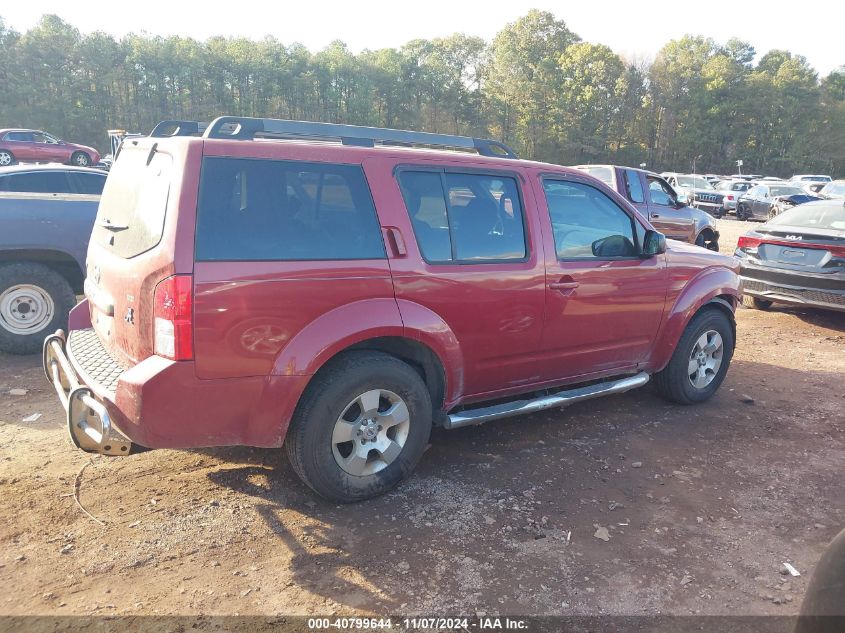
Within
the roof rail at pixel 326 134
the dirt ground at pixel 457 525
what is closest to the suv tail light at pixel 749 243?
the dirt ground at pixel 457 525

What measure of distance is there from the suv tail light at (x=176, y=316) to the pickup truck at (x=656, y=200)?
903cm

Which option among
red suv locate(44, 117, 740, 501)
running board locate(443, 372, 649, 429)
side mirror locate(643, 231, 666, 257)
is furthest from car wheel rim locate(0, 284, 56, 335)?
side mirror locate(643, 231, 666, 257)

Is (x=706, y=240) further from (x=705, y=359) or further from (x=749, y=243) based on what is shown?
(x=705, y=359)

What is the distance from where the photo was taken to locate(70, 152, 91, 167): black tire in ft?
84.1

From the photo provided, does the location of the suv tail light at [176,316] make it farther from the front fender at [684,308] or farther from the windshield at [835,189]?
the windshield at [835,189]

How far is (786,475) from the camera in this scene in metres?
4.07

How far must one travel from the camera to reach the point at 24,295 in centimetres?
592

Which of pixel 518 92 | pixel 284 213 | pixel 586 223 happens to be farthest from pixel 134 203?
pixel 518 92

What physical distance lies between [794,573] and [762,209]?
2588cm

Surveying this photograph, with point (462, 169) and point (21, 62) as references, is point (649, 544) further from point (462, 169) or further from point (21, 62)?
point (21, 62)

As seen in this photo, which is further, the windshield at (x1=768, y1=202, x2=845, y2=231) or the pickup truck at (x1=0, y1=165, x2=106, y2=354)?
the windshield at (x1=768, y1=202, x2=845, y2=231)

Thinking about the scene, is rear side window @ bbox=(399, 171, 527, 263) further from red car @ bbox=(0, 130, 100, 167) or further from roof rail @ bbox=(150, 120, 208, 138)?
red car @ bbox=(0, 130, 100, 167)

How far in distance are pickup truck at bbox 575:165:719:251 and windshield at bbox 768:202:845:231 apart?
7.88 feet

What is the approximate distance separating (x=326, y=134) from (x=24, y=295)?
157 inches
